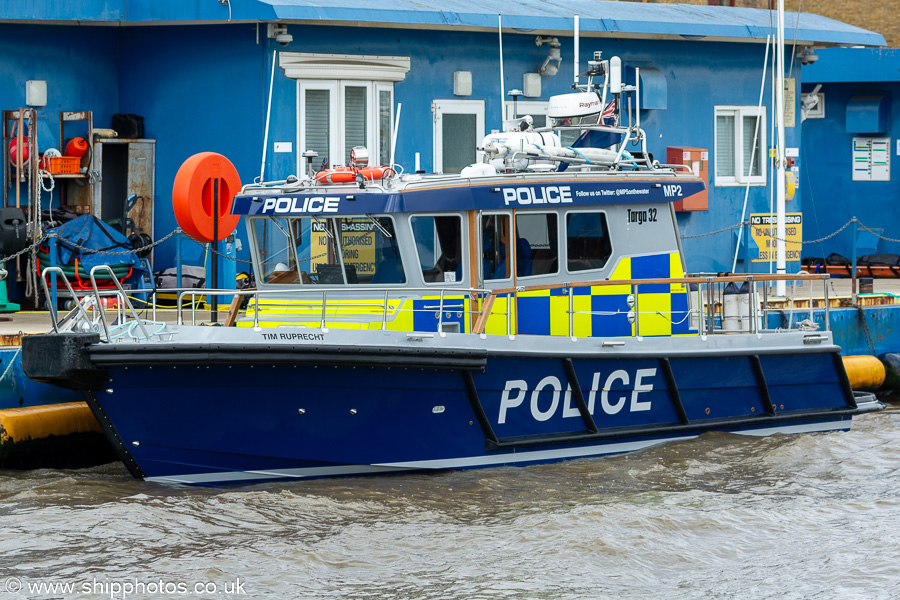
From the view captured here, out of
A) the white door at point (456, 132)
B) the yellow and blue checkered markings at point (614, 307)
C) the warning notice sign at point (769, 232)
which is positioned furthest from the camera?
the warning notice sign at point (769, 232)

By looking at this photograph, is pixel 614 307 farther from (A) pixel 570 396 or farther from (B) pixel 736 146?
(B) pixel 736 146

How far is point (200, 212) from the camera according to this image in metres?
11.0

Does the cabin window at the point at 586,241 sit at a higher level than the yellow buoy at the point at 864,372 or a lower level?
higher

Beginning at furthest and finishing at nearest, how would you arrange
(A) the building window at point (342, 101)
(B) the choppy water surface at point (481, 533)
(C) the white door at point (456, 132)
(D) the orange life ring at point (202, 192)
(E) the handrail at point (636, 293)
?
(C) the white door at point (456, 132)
(A) the building window at point (342, 101)
(D) the orange life ring at point (202, 192)
(E) the handrail at point (636, 293)
(B) the choppy water surface at point (481, 533)

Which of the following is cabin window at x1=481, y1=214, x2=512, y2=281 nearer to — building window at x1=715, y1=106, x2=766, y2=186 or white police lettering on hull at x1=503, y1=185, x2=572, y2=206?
white police lettering on hull at x1=503, y1=185, x2=572, y2=206

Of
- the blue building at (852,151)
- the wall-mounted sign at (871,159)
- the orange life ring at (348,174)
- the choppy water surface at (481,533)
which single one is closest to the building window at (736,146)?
the blue building at (852,151)

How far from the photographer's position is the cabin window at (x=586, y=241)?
9312 mm

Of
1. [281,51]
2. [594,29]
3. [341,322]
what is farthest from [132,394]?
[594,29]

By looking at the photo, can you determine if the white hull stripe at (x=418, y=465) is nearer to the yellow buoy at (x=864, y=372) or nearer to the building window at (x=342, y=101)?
the yellow buoy at (x=864, y=372)

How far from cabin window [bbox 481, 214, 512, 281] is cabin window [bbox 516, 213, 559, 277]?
107 mm

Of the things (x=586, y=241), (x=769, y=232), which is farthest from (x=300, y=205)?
(x=769, y=232)

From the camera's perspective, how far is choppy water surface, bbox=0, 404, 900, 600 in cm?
658

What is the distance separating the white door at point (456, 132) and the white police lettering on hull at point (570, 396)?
5.29 meters

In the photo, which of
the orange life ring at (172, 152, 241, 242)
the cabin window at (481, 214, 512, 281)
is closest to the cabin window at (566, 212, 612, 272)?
the cabin window at (481, 214, 512, 281)
